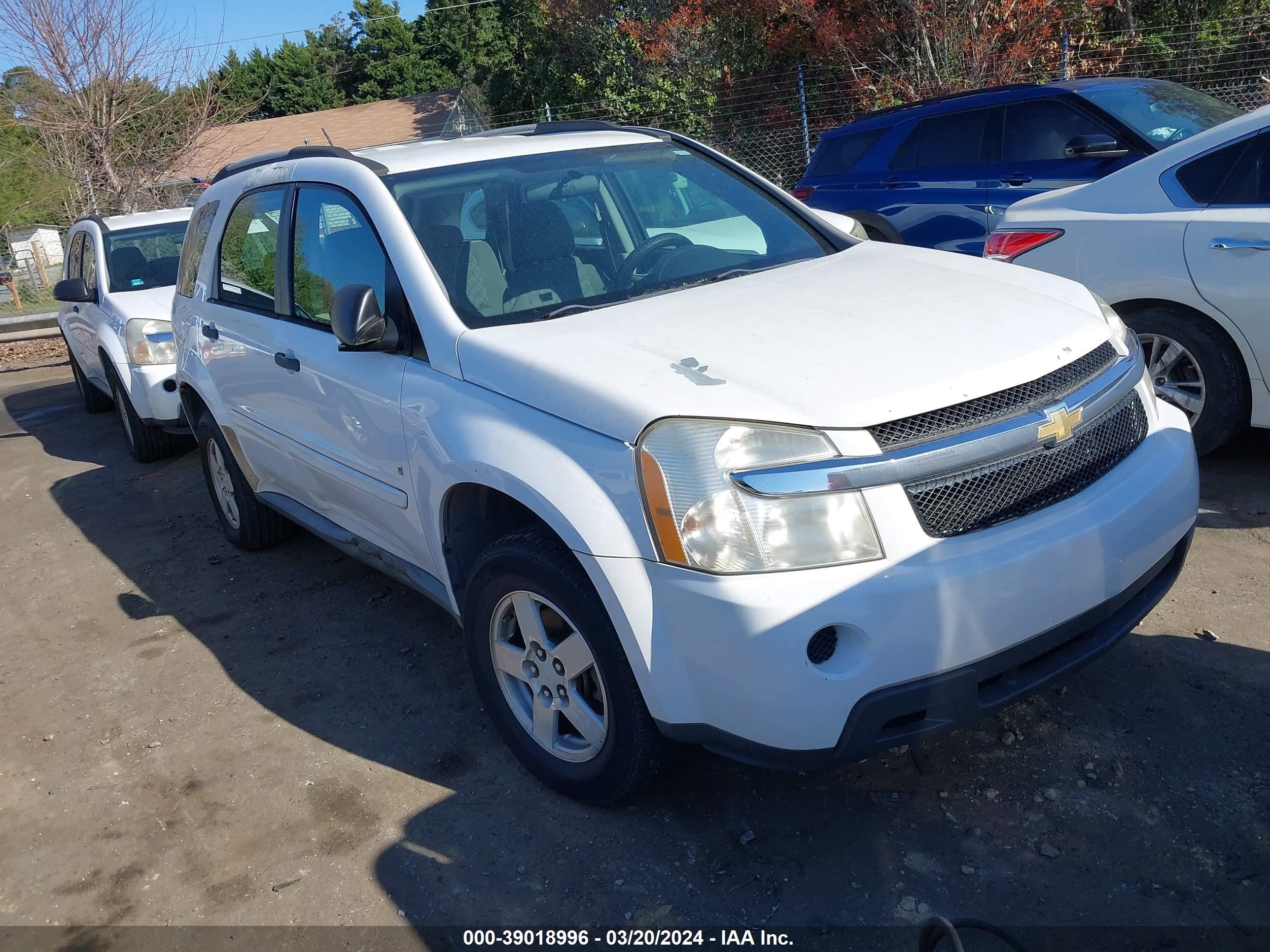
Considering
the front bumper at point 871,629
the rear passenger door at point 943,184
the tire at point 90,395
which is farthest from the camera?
the tire at point 90,395

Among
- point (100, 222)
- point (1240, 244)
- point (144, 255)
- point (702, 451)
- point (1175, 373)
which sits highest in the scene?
point (100, 222)

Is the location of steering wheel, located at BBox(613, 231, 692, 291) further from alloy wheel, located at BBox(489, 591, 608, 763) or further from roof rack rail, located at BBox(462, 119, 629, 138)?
alloy wheel, located at BBox(489, 591, 608, 763)

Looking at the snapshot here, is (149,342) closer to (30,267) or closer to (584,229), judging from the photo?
(584,229)

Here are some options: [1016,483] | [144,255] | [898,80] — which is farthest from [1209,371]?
[898,80]

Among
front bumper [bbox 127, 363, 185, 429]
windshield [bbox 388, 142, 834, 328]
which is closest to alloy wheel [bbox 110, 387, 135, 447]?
front bumper [bbox 127, 363, 185, 429]

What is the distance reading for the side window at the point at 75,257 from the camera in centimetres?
939

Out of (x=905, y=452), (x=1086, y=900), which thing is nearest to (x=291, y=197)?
(x=905, y=452)

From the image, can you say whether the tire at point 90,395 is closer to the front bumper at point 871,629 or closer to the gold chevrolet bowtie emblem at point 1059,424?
the front bumper at point 871,629

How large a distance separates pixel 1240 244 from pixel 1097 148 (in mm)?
2309

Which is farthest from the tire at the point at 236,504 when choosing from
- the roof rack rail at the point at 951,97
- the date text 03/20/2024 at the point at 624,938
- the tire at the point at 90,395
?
the roof rack rail at the point at 951,97

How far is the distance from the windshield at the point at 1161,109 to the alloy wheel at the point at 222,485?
18.8 feet

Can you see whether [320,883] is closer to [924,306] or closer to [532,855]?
[532,855]

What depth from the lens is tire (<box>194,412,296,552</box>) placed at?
5.40 m

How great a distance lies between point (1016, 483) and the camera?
2.69m
